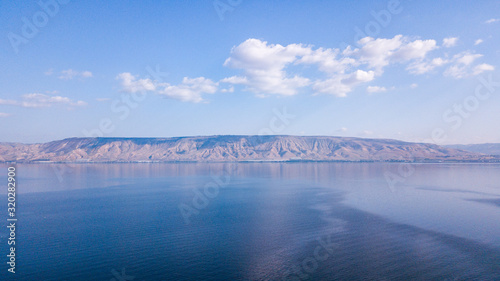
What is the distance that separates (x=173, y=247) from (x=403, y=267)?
67.1ft

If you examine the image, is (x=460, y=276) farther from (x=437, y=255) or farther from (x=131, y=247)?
(x=131, y=247)

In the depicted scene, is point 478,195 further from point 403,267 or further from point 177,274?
point 177,274

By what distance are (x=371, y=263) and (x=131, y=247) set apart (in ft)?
72.4

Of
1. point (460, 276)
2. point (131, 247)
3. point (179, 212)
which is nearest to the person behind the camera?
point (460, 276)

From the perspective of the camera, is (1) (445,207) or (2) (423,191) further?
(2) (423,191)

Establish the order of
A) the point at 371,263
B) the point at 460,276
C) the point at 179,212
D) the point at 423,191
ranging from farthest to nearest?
1. the point at 423,191
2. the point at 179,212
3. the point at 371,263
4. the point at 460,276

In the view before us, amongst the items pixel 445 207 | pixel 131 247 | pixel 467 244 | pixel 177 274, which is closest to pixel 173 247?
pixel 131 247

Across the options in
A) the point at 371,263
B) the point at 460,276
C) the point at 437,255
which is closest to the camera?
the point at 460,276

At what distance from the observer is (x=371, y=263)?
24359 millimetres

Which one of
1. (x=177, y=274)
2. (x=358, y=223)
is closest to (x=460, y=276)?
(x=358, y=223)

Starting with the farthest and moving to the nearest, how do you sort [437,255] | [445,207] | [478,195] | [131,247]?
[478,195] → [445,207] → [131,247] → [437,255]

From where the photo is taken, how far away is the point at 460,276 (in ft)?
72.9

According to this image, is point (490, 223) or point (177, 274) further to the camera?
point (490, 223)

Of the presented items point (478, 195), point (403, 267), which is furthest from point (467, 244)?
point (478, 195)
